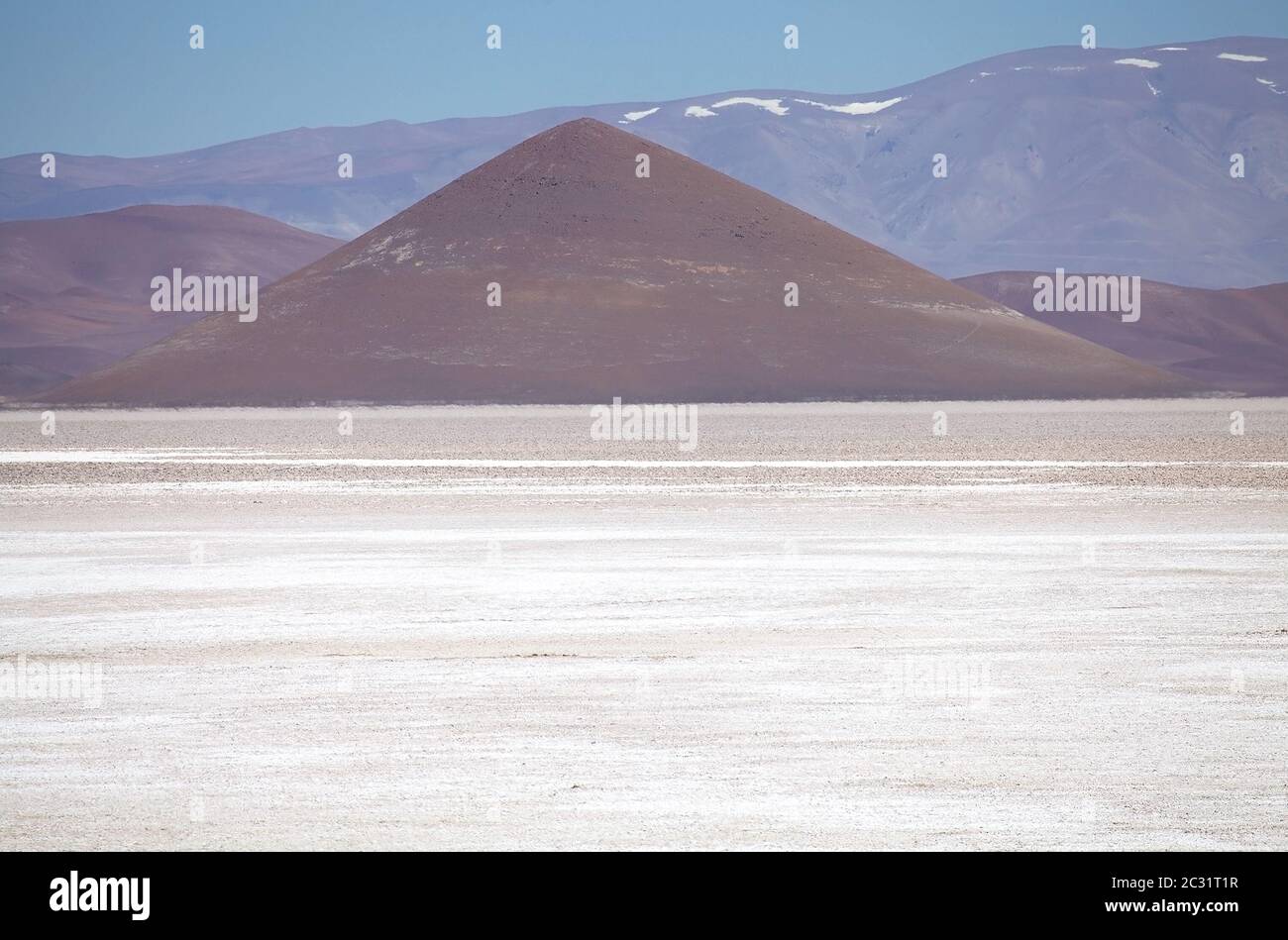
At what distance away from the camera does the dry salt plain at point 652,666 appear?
26.2 feet

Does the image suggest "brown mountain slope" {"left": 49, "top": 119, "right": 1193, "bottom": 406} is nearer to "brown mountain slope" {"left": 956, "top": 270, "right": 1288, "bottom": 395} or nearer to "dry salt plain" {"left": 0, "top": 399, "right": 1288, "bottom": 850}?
"brown mountain slope" {"left": 956, "top": 270, "right": 1288, "bottom": 395}

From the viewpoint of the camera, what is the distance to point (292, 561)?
769 inches

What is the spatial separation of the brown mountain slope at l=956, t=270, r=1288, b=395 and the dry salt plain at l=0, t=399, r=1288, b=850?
5698 inches

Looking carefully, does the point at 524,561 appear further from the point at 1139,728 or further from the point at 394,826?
the point at 394,826

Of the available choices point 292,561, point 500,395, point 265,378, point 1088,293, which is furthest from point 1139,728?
point 1088,293

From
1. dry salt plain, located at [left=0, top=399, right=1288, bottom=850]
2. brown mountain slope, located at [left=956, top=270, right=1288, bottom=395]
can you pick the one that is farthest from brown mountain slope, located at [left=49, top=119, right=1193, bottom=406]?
dry salt plain, located at [left=0, top=399, right=1288, bottom=850]

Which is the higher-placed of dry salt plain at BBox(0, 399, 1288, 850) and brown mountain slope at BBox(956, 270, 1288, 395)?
brown mountain slope at BBox(956, 270, 1288, 395)

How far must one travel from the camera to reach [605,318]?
4385 inches

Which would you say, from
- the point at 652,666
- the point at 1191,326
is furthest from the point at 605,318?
the point at 652,666

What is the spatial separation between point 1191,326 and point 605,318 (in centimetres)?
8860

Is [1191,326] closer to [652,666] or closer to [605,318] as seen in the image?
[605,318]

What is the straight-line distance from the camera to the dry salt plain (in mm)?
7996

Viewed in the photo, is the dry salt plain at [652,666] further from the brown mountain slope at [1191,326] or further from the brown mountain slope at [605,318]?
the brown mountain slope at [1191,326]
